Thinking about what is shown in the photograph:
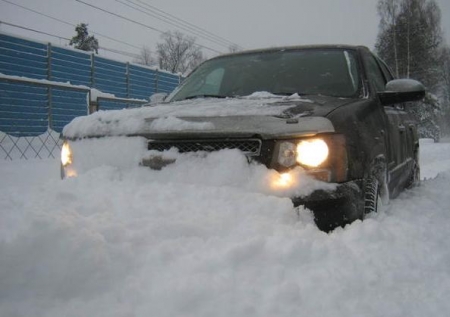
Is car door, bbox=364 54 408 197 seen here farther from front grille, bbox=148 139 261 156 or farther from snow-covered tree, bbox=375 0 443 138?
snow-covered tree, bbox=375 0 443 138

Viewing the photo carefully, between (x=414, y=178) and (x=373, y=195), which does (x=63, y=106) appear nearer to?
(x=414, y=178)

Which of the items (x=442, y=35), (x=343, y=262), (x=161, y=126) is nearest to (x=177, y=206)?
(x=161, y=126)

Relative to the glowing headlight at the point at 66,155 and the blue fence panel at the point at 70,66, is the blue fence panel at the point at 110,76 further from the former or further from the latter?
the glowing headlight at the point at 66,155

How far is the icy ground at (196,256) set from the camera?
1552 millimetres

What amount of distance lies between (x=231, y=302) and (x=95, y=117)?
1.77 metres

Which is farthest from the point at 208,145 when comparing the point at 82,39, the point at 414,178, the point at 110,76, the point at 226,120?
the point at 82,39

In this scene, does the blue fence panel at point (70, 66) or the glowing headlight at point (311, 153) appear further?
the blue fence panel at point (70, 66)

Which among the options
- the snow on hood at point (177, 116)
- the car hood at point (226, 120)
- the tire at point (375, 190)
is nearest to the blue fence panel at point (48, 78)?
the snow on hood at point (177, 116)

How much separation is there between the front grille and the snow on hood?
8 centimetres

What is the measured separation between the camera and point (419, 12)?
113ft

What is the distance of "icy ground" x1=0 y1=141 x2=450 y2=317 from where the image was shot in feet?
5.09

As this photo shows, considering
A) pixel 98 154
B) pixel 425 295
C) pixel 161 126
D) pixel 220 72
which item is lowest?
pixel 425 295

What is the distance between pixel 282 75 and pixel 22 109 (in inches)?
408

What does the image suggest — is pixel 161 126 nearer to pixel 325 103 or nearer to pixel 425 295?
pixel 325 103
